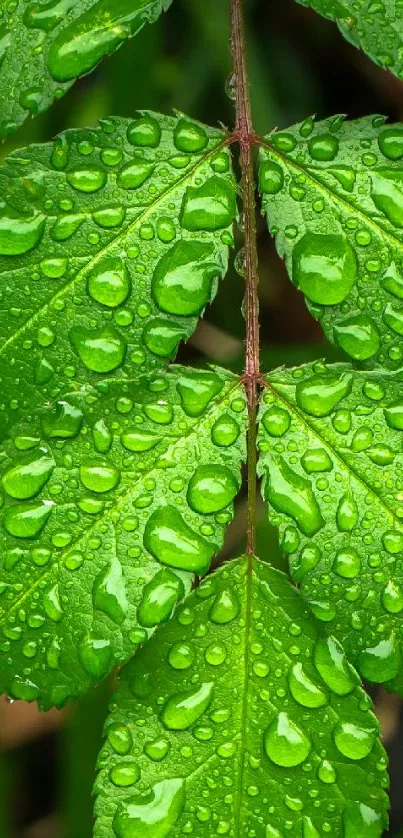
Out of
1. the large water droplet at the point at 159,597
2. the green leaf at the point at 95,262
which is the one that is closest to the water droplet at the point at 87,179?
the green leaf at the point at 95,262

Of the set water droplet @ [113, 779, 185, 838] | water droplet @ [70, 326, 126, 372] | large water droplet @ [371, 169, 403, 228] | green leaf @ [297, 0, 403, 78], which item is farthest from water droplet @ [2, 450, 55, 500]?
green leaf @ [297, 0, 403, 78]

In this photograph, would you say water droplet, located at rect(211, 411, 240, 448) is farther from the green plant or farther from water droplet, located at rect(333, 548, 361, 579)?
water droplet, located at rect(333, 548, 361, 579)

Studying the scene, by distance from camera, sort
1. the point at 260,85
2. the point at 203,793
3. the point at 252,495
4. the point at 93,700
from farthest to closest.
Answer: the point at 260,85, the point at 93,700, the point at 252,495, the point at 203,793

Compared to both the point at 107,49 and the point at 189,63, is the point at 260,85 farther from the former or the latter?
the point at 107,49

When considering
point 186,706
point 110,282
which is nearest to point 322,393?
point 110,282

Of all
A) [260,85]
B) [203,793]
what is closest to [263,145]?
[203,793]

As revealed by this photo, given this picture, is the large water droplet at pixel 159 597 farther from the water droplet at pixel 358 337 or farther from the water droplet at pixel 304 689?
the water droplet at pixel 358 337
